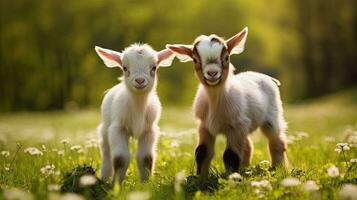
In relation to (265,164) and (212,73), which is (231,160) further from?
(212,73)

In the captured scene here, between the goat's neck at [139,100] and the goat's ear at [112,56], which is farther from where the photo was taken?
the goat's ear at [112,56]

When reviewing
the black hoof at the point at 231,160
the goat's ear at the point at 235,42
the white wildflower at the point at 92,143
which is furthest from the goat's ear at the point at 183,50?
the white wildflower at the point at 92,143

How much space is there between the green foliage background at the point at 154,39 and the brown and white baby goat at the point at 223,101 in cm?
3047

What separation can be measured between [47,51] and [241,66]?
17124 mm

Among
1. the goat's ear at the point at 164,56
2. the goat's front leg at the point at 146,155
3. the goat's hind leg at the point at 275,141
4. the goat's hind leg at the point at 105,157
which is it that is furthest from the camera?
the goat's hind leg at the point at 275,141

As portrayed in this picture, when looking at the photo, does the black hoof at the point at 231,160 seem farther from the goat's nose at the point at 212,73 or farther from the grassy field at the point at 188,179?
the goat's nose at the point at 212,73

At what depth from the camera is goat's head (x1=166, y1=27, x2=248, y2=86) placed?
637 cm

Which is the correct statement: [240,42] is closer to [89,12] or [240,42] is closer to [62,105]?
[89,12]

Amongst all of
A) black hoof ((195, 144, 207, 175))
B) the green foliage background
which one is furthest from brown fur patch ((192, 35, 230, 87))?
the green foliage background

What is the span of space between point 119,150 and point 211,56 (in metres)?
1.56

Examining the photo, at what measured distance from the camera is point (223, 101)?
6.83 meters

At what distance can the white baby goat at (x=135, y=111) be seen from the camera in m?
6.65

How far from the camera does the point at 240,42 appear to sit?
6.95 m

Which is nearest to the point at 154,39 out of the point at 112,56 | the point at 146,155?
the point at 112,56
